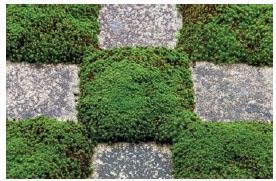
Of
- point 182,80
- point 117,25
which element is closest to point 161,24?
point 117,25

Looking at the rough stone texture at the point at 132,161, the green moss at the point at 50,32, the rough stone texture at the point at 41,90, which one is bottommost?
the rough stone texture at the point at 132,161

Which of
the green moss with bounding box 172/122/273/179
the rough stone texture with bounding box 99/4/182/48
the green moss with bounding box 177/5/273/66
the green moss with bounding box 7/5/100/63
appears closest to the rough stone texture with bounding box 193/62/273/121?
the green moss with bounding box 177/5/273/66

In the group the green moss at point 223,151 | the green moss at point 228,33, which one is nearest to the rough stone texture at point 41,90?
the green moss at point 223,151

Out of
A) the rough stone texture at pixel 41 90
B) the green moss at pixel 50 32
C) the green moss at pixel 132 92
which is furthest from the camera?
the green moss at pixel 50 32

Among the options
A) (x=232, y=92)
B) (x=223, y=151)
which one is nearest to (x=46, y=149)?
(x=223, y=151)

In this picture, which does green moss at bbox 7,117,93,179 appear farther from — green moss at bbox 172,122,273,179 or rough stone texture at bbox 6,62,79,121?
green moss at bbox 172,122,273,179

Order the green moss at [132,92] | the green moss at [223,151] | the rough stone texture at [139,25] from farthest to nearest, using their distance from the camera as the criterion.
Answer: the rough stone texture at [139,25] < the green moss at [132,92] < the green moss at [223,151]

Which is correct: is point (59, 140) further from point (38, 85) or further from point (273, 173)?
point (273, 173)

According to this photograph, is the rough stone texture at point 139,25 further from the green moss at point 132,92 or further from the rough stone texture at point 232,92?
the rough stone texture at point 232,92
